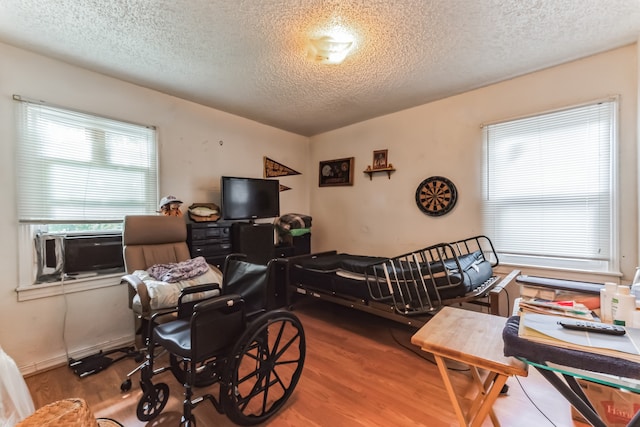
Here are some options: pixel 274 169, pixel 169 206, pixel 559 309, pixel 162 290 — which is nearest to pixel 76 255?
pixel 169 206

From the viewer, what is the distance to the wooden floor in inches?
64.7

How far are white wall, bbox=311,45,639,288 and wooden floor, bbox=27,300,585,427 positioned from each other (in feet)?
4.29

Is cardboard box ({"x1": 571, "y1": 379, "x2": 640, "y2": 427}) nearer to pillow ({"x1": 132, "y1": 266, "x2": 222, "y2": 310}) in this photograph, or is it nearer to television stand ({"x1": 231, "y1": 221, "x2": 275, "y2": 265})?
pillow ({"x1": 132, "y1": 266, "x2": 222, "y2": 310})

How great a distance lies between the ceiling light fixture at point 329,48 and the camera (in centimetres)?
197

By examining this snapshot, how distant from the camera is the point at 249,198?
352cm

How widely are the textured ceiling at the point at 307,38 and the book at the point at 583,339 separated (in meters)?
1.84

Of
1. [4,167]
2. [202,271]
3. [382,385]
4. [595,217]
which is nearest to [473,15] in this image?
[595,217]

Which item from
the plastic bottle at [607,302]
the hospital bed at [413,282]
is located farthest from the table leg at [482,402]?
the hospital bed at [413,282]

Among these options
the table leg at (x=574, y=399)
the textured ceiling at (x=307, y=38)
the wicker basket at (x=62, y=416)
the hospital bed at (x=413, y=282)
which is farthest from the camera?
the hospital bed at (x=413, y=282)

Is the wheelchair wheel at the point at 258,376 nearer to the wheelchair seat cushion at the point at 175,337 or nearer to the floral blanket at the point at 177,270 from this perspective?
the wheelchair seat cushion at the point at 175,337

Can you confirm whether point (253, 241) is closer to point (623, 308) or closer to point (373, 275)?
point (373, 275)

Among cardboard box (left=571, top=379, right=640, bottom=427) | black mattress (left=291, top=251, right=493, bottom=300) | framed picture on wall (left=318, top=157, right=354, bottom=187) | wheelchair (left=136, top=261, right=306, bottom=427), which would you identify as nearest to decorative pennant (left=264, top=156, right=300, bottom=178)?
framed picture on wall (left=318, top=157, right=354, bottom=187)

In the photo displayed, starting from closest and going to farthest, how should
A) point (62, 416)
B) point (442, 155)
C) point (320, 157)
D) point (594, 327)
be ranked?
point (62, 416) → point (594, 327) → point (442, 155) → point (320, 157)

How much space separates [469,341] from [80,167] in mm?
3199
